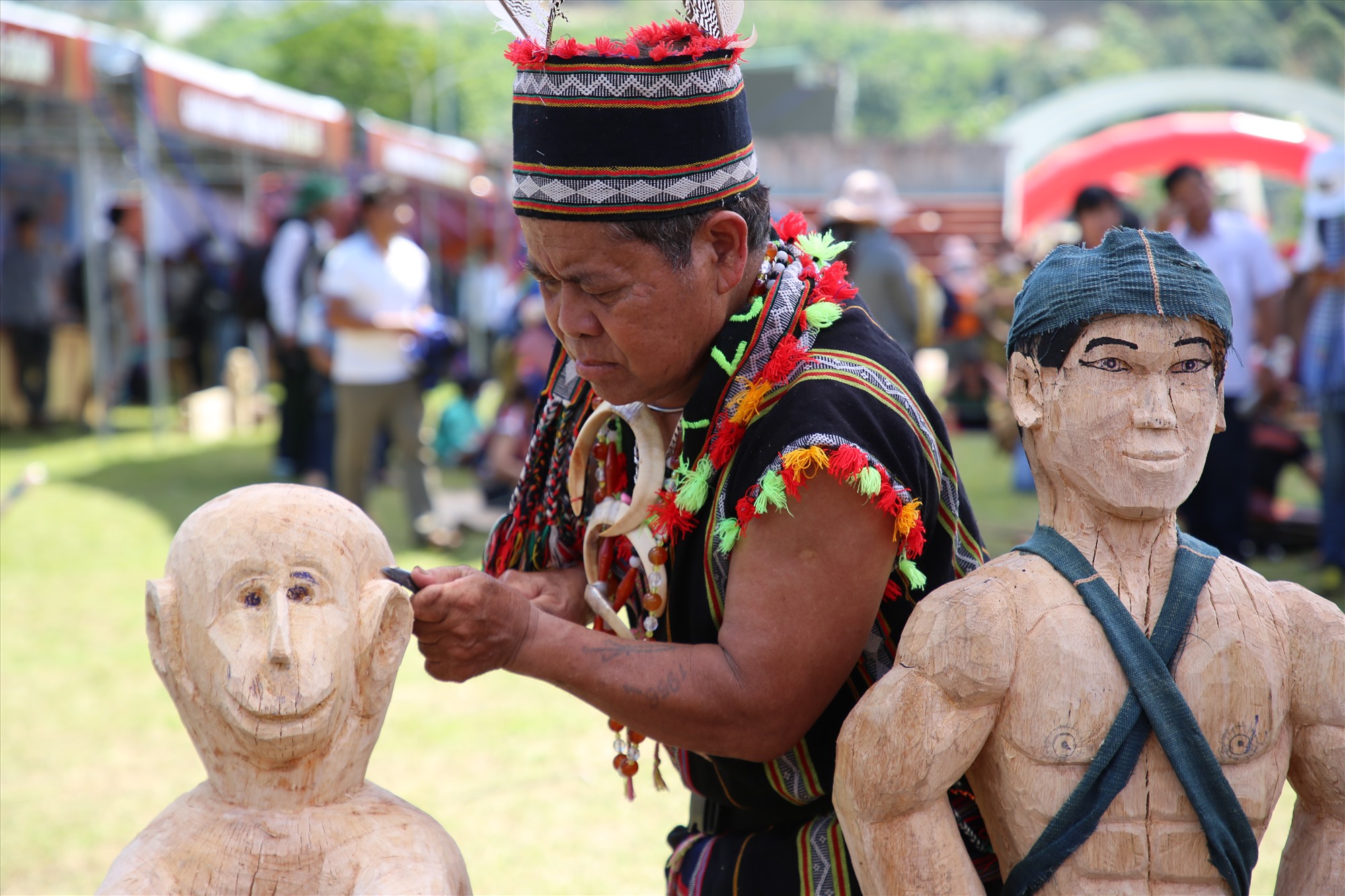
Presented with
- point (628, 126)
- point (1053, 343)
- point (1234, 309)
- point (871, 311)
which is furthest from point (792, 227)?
point (1234, 309)

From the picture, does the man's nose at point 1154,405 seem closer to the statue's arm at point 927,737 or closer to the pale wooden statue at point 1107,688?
the pale wooden statue at point 1107,688

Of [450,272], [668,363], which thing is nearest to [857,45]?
[450,272]

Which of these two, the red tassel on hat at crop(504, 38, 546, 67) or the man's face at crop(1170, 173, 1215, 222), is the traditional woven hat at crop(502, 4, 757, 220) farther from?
the man's face at crop(1170, 173, 1215, 222)

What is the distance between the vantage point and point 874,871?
147 centimetres

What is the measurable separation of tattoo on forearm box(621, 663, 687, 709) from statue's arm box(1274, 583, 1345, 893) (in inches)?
29.7

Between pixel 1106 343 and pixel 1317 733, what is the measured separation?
526 millimetres

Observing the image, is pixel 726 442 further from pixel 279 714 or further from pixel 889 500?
pixel 279 714

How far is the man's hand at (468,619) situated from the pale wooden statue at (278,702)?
4 cm

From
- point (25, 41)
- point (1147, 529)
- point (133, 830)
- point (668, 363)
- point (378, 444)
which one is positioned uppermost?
point (25, 41)

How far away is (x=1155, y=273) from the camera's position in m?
1.46

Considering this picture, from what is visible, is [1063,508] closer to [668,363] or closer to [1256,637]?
[1256,637]

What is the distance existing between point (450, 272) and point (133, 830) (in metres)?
16.7

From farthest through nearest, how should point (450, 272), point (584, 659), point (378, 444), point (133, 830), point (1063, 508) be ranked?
point (450, 272)
point (378, 444)
point (133, 830)
point (584, 659)
point (1063, 508)

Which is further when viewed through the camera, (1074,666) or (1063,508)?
(1063,508)
